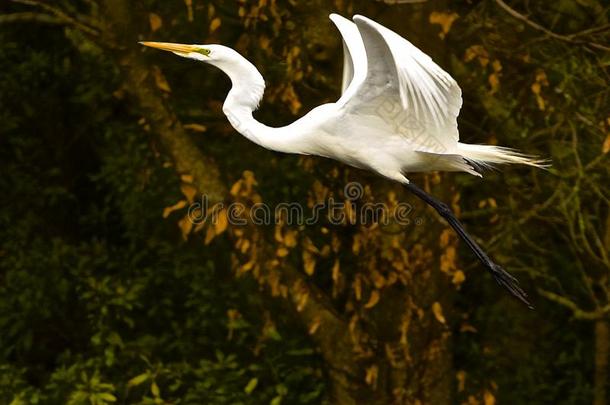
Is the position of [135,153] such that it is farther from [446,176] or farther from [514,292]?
[514,292]

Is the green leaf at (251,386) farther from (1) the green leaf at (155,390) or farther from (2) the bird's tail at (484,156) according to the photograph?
(2) the bird's tail at (484,156)

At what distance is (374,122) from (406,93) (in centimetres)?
31

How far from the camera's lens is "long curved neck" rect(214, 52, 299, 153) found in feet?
13.8

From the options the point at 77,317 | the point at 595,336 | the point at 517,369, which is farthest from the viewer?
the point at 77,317

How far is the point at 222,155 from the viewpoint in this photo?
7.23m

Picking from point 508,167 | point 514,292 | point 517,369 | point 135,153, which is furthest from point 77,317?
point 514,292

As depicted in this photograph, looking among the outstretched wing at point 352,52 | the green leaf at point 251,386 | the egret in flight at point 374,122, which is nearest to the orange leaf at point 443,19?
the outstretched wing at point 352,52

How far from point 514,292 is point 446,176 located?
135 centimetres

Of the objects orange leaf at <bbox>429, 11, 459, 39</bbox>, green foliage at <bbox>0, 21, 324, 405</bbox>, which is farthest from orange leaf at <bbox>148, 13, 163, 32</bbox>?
green foliage at <bbox>0, 21, 324, 405</bbox>

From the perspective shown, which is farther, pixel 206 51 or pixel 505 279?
pixel 505 279

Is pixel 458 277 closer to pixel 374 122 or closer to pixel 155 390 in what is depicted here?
pixel 155 390

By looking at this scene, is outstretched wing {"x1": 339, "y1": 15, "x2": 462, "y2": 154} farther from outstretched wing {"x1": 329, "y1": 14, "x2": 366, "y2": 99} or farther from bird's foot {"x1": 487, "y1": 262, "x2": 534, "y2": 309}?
bird's foot {"x1": 487, "y1": 262, "x2": 534, "y2": 309}

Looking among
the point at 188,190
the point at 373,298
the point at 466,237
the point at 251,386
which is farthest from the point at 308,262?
the point at 466,237

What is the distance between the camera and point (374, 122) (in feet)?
13.4
